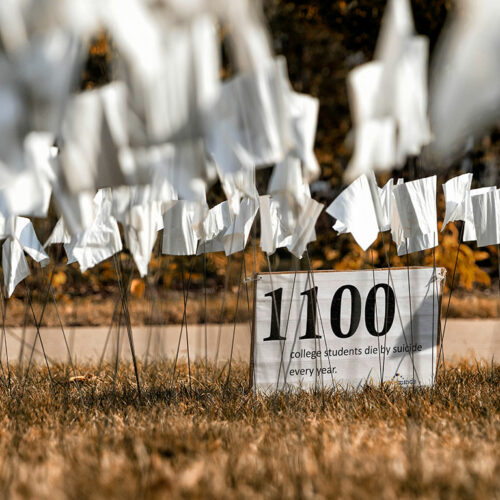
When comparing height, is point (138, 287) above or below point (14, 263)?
below

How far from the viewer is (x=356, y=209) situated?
2.36 meters

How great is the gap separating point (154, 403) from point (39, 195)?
0.97 m

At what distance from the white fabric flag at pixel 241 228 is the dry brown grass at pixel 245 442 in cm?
55

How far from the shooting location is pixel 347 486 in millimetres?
1504

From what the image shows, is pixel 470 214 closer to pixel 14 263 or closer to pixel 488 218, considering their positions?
pixel 488 218


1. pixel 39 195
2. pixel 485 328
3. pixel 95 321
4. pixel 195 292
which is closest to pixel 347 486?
pixel 39 195

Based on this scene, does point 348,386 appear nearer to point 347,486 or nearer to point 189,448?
point 189,448

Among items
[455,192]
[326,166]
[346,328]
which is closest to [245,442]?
[346,328]

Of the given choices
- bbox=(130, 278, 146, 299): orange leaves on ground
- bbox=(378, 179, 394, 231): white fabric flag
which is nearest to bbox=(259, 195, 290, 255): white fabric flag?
bbox=(378, 179, 394, 231): white fabric flag

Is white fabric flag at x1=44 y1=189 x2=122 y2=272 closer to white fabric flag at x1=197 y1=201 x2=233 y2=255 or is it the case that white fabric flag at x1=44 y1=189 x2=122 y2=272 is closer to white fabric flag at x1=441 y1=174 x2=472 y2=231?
white fabric flag at x1=197 y1=201 x2=233 y2=255

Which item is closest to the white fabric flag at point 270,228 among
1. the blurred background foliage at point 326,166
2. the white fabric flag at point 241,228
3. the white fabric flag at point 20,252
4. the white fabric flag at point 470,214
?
the white fabric flag at point 241,228

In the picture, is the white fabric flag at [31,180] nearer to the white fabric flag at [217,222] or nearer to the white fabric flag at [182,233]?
the white fabric flag at [182,233]

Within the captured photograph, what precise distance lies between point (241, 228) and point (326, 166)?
5.08 m

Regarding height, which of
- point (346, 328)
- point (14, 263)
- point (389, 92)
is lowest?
point (346, 328)
